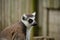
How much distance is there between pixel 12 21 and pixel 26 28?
1.66 metres

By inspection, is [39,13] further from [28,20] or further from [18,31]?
[18,31]

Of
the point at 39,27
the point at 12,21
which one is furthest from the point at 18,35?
the point at 39,27

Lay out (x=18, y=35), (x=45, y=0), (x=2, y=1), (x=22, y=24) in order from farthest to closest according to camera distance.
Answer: (x=45, y=0) → (x=2, y=1) → (x=22, y=24) → (x=18, y=35)

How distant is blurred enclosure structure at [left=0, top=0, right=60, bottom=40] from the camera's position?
213 inches

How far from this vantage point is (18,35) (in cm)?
354

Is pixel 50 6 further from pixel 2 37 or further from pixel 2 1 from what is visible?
pixel 2 37

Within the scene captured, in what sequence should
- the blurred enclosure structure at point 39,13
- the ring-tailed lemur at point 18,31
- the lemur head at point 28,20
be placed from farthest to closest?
the blurred enclosure structure at point 39,13 → the lemur head at point 28,20 → the ring-tailed lemur at point 18,31

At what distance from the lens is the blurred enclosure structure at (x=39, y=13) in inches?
213

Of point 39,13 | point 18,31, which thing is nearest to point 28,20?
point 18,31

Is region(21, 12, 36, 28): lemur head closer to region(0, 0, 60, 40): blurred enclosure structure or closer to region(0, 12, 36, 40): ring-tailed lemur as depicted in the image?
region(0, 12, 36, 40): ring-tailed lemur

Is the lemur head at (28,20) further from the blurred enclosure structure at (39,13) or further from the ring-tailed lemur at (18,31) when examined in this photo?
the blurred enclosure structure at (39,13)

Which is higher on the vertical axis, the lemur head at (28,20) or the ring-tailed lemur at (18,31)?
the lemur head at (28,20)

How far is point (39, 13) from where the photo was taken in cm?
590

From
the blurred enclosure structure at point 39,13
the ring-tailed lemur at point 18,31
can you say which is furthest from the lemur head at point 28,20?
the blurred enclosure structure at point 39,13
